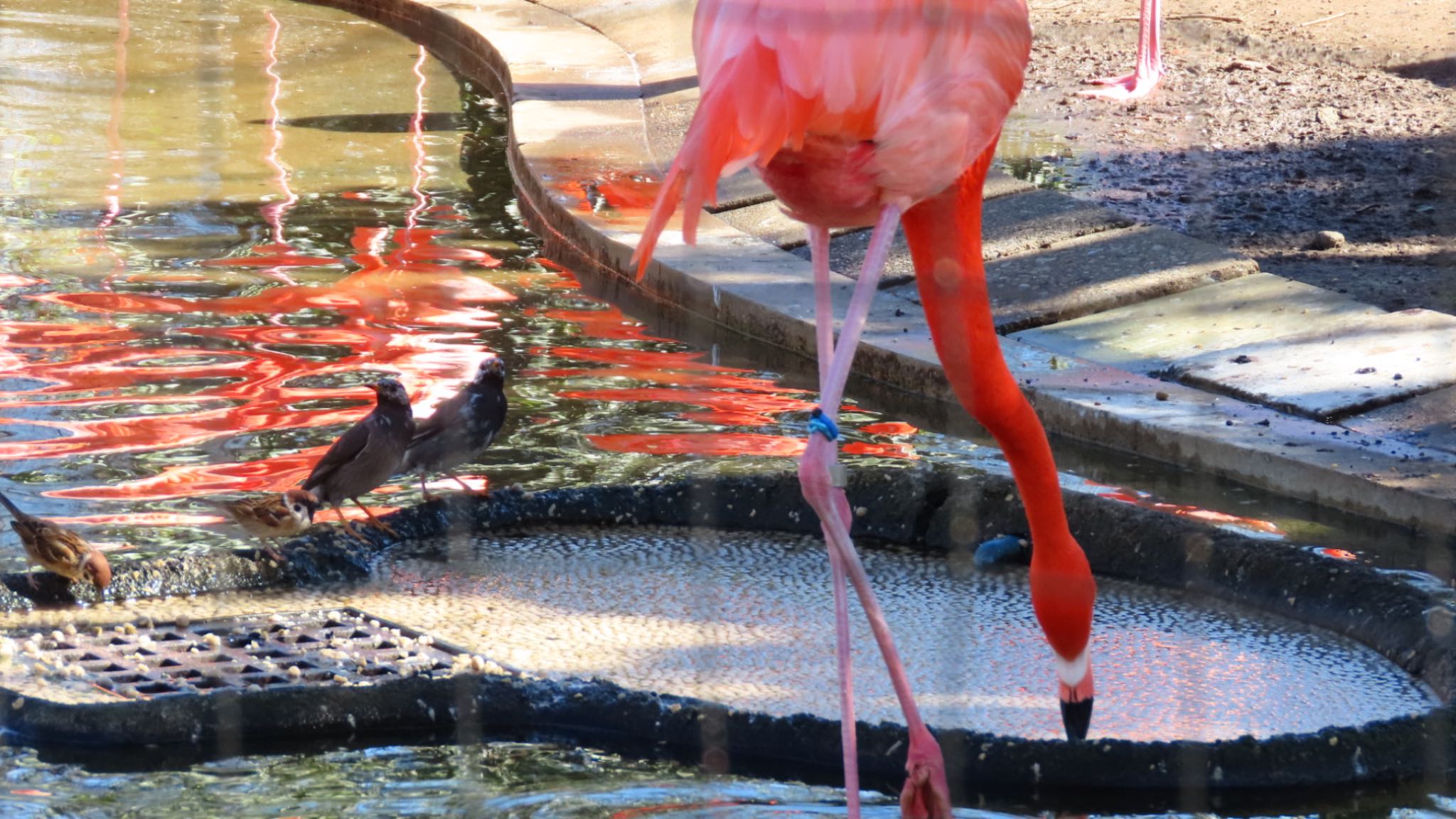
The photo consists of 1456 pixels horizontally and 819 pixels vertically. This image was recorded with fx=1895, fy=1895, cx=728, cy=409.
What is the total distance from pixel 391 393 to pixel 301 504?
374 millimetres

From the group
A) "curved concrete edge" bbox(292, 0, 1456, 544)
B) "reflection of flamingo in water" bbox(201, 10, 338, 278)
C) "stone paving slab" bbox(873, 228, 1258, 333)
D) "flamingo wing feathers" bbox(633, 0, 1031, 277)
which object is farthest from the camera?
"reflection of flamingo in water" bbox(201, 10, 338, 278)

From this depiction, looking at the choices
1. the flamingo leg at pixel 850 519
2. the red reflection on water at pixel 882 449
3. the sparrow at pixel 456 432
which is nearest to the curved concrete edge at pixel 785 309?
the red reflection on water at pixel 882 449

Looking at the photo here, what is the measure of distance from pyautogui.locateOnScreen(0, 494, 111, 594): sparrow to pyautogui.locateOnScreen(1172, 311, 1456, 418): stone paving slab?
11.2 ft

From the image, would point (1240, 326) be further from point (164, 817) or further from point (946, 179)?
point (164, 817)

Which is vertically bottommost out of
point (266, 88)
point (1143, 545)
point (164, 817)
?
point (164, 817)

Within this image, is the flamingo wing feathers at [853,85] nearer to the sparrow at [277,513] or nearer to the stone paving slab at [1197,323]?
the sparrow at [277,513]

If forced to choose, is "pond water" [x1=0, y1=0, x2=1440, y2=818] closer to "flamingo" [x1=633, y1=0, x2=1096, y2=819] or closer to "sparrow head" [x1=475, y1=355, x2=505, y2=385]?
"sparrow head" [x1=475, y1=355, x2=505, y2=385]

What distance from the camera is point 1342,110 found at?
9609 mm

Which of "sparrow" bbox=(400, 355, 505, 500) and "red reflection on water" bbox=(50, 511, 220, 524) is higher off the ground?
"sparrow" bbox=(400, 355, 505, 500)

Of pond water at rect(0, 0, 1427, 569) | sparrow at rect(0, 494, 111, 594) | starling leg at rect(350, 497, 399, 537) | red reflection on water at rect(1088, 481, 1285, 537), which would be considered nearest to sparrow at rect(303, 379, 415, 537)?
starling leg at rect(350, 497, 399, 537)

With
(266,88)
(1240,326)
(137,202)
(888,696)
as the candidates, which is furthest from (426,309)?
(266,88)

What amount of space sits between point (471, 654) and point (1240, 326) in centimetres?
334

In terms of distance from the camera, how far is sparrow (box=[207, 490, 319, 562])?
469 centimetres

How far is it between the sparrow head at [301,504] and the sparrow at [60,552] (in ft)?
1.72
